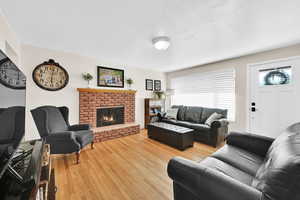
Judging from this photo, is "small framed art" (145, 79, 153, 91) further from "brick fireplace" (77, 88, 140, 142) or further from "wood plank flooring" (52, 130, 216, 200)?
"wood plank flooring" (52, 130, 216, 200)

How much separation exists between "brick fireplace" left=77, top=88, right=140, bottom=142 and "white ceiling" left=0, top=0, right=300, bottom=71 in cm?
126

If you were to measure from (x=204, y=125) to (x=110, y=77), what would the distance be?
10.0ft

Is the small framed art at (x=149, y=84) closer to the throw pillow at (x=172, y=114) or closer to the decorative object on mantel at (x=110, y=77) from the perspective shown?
the decorative object on mantel at (x=110, y=77)

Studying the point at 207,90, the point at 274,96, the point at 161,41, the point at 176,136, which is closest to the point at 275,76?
the point at 274,96

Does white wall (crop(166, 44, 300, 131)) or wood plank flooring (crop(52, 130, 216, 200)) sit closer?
wood plank flooring (crop(52, 130, 216, 200))

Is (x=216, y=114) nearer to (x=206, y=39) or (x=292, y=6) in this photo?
(x=206, y=39)

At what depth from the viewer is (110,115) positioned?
12.7ft

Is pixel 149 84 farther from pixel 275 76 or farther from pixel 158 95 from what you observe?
pixel 275 76

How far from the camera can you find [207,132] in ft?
10.00

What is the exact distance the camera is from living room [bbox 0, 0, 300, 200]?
0.92 meters

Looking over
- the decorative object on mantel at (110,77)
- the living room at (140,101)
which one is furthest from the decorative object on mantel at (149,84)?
the decorative object on mantel at (110,77)

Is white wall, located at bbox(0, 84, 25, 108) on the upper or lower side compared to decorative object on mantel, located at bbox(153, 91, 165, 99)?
lower

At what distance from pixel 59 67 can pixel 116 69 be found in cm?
146

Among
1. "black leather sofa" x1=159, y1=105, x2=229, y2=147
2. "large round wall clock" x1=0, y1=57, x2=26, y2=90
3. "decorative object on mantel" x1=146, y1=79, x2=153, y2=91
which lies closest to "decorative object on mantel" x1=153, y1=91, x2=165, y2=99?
"decorative object on mantel" x1=146, y1=79, x2=153, y2=91
